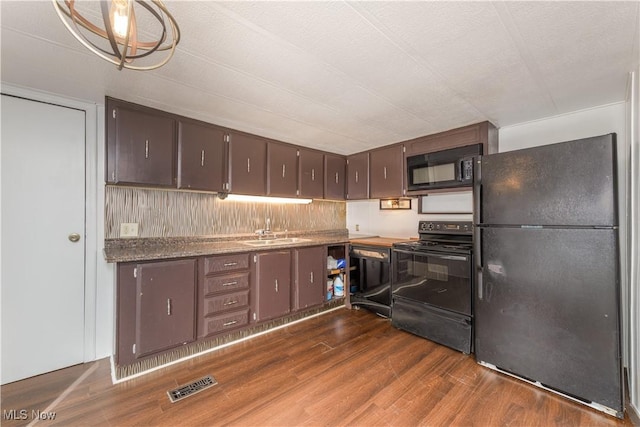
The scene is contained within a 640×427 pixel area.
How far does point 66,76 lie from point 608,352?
381 centimetres

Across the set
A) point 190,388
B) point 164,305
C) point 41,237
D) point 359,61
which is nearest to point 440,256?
point 359,61

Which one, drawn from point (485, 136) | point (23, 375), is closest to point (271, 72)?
point (485, 136)

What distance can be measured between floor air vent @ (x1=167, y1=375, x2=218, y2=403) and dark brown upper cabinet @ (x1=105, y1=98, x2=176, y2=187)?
1.56 meters

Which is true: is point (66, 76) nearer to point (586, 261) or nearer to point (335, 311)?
point (335, 311)

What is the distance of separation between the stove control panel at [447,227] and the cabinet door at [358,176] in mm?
874

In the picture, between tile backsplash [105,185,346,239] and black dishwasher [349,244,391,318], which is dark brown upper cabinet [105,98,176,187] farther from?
black dishwasher [349,244,391,318]

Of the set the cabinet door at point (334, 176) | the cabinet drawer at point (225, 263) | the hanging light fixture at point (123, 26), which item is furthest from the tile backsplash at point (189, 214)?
the hanging light fixture at point (123, 26)

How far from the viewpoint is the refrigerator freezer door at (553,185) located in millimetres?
1602

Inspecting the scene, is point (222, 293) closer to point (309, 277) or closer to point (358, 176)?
point (309, 277)

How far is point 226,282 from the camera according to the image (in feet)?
7.75

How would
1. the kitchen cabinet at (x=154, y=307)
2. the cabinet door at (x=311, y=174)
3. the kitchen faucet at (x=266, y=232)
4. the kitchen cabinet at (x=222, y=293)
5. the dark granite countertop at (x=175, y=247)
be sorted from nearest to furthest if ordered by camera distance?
the kitchen cabinet at (x=154, y=307)
the dark granite countertop at (x=175, y=247)
the kitchen cabinet at (x=222, y=293)
the kitchen faucet at (x=266, y=232)
the cabinet door at (x=311, y=174)

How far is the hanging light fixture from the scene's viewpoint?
814mm

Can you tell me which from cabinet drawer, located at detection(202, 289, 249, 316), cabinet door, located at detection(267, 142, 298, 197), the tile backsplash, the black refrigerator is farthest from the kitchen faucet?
the black refrigerator

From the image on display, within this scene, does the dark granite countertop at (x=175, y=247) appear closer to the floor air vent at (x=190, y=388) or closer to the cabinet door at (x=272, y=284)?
the cabinet door at (x=272, y=284)
